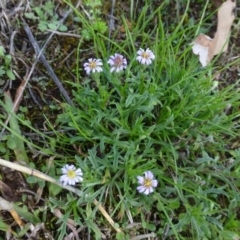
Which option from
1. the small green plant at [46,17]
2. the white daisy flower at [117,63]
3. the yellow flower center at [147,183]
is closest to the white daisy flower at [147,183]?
the yellow flower center at [147,183]

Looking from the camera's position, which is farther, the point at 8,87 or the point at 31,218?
the point at 8,87

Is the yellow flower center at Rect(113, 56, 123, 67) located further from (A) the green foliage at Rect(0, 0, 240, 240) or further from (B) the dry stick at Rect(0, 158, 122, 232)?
(B) the dry stick at Rect(0, 158, 122, 232)

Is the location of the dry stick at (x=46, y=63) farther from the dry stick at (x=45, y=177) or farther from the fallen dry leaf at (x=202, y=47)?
the fallen dry leaf at (x=202, y=47)

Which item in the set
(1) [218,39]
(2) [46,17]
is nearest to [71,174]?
(2) [46,17]

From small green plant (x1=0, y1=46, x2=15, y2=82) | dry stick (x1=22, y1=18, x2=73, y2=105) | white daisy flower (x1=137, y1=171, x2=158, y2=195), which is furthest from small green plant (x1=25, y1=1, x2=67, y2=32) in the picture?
white daisy flower (x1=137, y1=171, x2=158, y2=195)

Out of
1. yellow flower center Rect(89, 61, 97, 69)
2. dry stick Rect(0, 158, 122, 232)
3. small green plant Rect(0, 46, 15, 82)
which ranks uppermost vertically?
yellow flower center Rect(89, 61, 97, 69)

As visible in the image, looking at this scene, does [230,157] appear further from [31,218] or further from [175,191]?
[31,218]

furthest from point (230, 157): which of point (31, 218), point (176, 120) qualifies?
point (31, 218)
